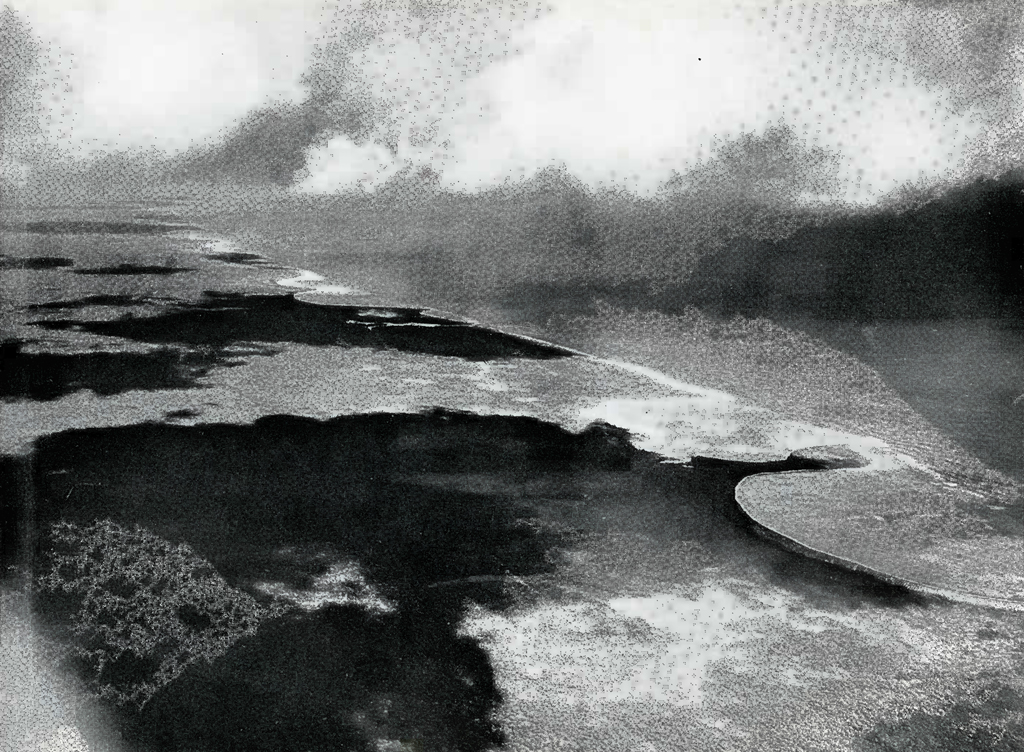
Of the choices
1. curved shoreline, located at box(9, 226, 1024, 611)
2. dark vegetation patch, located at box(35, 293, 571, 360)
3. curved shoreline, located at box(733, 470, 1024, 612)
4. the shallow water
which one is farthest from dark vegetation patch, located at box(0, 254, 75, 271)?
curved shoreline, located at box(733, 470, 1024, 612)

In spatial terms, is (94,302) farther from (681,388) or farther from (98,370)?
(681,388)

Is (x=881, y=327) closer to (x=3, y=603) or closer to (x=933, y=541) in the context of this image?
(x=933, y=541)

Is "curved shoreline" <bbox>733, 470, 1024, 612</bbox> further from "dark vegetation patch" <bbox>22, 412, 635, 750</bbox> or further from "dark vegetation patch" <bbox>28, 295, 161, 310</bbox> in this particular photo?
"dark vegetation patch" <bbox>28, 295, 161, 310</bbox>

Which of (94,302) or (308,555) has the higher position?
(94,302)

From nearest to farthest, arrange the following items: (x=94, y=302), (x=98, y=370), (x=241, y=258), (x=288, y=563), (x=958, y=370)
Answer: (x=288, y=563)
(x=98, y=370)
(x=958, y=370)
(x=94, y=302)
(x=241, y=258)

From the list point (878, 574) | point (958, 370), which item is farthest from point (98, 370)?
point (958, 370)

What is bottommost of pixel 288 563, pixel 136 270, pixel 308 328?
pixel 288 563

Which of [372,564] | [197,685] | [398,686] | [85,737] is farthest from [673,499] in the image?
[85,737]
